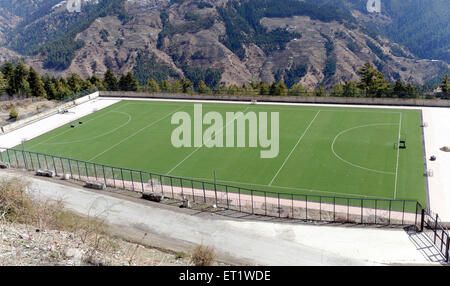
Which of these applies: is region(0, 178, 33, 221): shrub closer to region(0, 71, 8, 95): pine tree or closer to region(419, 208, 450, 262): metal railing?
region(419, 208, 450, 262): metal railing

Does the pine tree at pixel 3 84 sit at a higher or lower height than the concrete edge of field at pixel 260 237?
Answer: higher

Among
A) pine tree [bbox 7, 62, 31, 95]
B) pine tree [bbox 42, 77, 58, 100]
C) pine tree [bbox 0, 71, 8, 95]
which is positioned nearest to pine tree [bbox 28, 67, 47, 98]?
pine tree [bbox 7, 62, 31, 95]

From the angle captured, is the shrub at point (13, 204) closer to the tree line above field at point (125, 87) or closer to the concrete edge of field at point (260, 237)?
the concrete edge of field at point (260, 237)

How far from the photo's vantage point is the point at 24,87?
252 ft

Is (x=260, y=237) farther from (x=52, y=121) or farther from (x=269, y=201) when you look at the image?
(x=52, y=121)

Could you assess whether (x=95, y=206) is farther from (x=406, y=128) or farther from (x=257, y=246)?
(x=406, y=128)

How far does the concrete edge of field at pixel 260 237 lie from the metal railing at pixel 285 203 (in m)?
1.39

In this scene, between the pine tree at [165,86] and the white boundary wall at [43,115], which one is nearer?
the white boundary wall at [43,115]

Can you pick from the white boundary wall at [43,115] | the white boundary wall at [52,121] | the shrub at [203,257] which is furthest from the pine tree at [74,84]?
the shrub at [203,257]

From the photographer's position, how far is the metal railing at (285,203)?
29766mm

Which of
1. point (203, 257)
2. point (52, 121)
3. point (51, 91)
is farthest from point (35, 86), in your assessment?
point (203, 257)

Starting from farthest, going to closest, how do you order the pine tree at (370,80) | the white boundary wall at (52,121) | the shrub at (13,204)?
the pine tree at (370,80) < the white boundary wall at (52,121) < the shrub at (13,204)

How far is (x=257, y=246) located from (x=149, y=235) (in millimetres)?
7168
